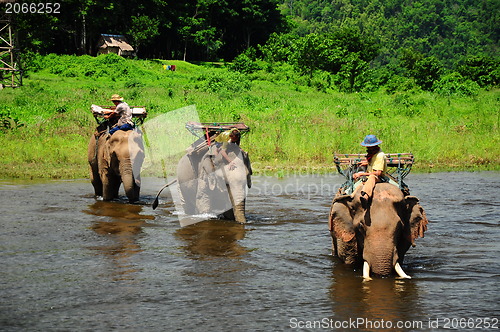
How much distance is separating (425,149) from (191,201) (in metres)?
9.95

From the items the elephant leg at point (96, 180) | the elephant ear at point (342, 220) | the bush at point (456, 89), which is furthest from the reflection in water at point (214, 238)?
the bush at point (456, 89)

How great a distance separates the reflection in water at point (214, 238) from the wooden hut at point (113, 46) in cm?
4197

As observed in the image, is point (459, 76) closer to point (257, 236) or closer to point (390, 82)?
point (390, 82)

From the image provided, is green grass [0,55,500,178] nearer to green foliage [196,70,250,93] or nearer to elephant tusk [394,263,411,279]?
green foliage [196,70,250,93]

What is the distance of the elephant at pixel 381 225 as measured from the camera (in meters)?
7.60

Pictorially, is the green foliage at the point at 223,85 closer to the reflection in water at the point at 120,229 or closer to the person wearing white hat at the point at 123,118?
the person wearing white hat at the point at 123,118

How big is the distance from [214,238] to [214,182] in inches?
57.1

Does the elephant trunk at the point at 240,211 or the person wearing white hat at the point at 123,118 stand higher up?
the person wearing white hat at the point at 123,118

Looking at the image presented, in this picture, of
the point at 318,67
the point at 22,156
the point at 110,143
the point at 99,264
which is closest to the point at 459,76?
the point at 318,67

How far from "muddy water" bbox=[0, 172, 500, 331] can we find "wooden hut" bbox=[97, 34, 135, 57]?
3960 centimetres

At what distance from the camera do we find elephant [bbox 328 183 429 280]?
7602 millimetres

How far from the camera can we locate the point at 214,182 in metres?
11.7

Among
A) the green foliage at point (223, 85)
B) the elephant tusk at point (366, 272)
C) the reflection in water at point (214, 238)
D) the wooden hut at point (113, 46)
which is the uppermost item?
the wooden hut at point (113, 46)

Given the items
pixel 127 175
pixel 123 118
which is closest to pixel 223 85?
pixel 123 118
